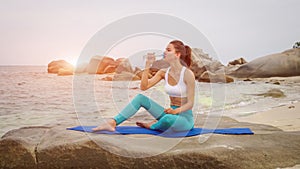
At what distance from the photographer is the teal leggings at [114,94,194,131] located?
7.43 ft

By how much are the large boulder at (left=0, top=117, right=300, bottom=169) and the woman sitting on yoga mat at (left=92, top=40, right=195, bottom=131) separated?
23 centimetres

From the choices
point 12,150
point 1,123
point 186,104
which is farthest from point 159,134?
point 1,123

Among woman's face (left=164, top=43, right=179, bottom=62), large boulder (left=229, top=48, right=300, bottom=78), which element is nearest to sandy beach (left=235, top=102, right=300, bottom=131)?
woman's face (left=164, top=43, right=179, bottom=62)

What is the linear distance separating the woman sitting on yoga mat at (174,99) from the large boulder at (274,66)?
11639mm

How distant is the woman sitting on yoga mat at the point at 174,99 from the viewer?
7.43ft

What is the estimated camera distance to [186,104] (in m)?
2.27

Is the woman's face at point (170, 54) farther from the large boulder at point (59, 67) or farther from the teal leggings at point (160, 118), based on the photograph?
the large boulder at point (59, 67)

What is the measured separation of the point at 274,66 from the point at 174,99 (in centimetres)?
1176

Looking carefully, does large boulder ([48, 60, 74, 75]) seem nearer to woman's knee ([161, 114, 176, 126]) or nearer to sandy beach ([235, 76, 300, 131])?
sandy beach ([235, 76, 300, 131])

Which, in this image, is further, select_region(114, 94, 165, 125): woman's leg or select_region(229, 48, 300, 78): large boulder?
select_region(229, 48, 300, 78): large boulder

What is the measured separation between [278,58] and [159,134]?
1205 centimetres


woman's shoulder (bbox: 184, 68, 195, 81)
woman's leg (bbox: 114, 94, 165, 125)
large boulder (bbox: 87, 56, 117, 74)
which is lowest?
woman's leg (bbox: 114, 94, 165, 125)

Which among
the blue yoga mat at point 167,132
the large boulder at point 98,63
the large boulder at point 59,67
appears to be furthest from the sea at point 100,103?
the large boulder at point 59,67

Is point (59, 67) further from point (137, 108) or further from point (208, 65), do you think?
point (137, 108)
